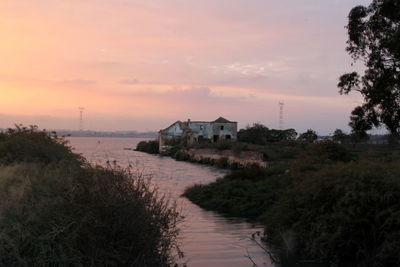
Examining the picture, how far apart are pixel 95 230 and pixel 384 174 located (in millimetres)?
8013

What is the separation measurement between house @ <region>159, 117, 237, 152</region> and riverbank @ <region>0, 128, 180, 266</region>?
79.6 m

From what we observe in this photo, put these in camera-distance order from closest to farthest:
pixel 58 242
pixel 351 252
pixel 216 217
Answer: pixel 58 242 → pixel 351 252 → pixel 216 217

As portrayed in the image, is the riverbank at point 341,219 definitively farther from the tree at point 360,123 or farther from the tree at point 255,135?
the tree at point 255,135

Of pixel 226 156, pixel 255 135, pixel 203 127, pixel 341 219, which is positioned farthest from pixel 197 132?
pixel 341 219

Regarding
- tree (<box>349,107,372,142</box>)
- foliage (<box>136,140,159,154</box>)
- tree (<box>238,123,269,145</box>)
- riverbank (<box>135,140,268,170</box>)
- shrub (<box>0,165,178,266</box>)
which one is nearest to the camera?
Result: shrub (<box>0,165,178,266</box>)

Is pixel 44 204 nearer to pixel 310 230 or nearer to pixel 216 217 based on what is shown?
pixel 310 230

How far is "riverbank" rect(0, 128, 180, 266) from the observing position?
739 centimetres

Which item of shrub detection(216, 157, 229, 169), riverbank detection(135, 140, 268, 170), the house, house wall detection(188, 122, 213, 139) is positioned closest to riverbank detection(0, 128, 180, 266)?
riverbank detection(135, 140, 268, 170)

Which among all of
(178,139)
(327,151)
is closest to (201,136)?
(178,139)

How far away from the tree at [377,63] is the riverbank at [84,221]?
44.0 ft

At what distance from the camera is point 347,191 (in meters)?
11.9

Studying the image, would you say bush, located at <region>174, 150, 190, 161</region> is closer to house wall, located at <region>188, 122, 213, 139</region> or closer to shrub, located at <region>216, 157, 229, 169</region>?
shrub, located at <region>216, 157, 229, 169</region>

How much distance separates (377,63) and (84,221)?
1630 centimetres

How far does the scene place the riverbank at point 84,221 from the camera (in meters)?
7.39
